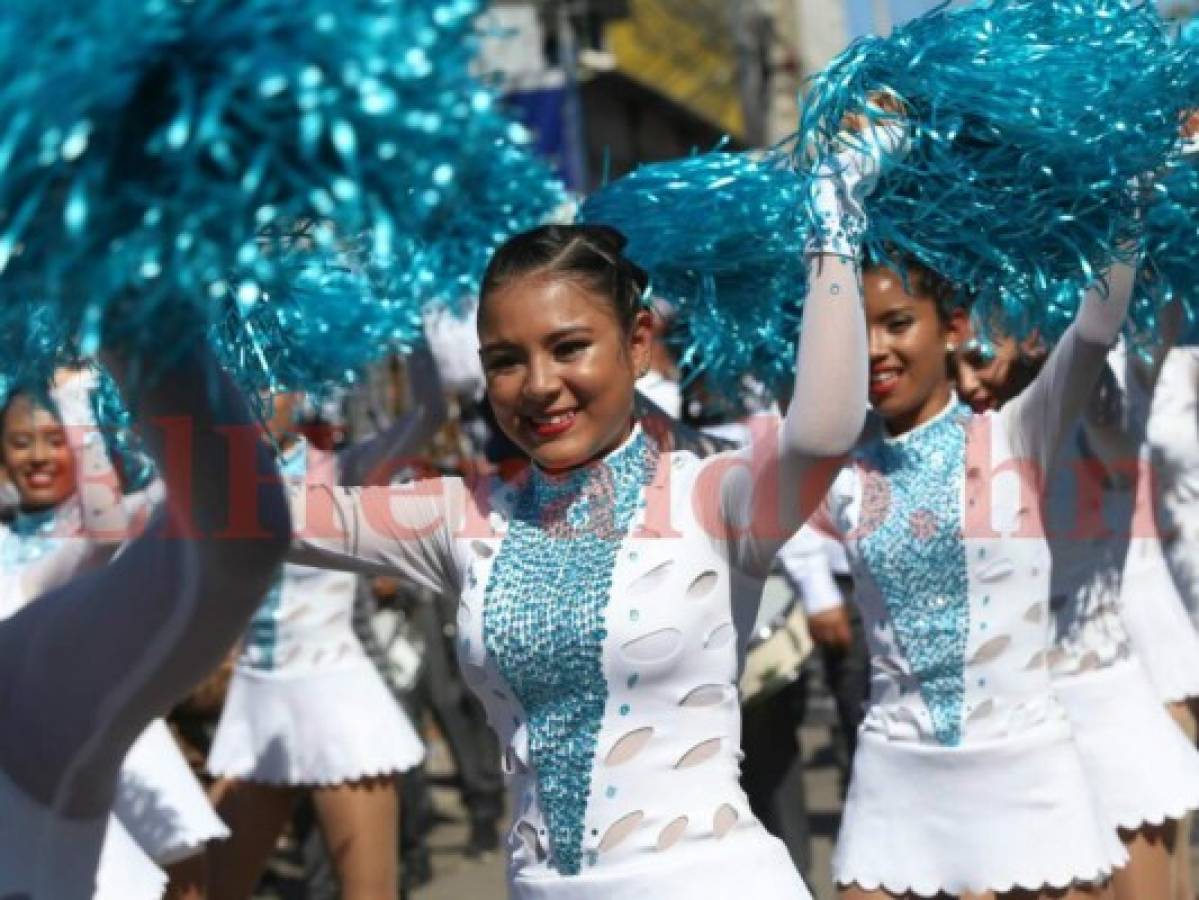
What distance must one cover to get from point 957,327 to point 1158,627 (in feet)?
4.13

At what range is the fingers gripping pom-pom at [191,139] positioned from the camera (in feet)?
5.18

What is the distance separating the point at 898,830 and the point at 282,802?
2002 mm

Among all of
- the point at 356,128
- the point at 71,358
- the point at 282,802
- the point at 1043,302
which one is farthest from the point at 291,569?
the point at 356,128

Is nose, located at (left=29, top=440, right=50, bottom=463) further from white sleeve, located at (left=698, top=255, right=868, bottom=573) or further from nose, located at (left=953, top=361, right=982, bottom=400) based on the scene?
white sleeve, located at (left=698, top=255, right=868, bottom=573)

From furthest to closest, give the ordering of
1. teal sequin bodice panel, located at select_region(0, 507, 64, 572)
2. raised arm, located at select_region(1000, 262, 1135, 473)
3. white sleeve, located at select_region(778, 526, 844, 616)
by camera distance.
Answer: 1. white sleeve, located at select_region(778, 526, 844, 616)
2. teal sequin bodice panel, located at select_region(0, 507, 64, 572)
3. raised arm, located at select_region(1000, 262, 1135, 473)

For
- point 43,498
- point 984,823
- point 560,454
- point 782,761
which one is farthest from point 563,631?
point 782,761

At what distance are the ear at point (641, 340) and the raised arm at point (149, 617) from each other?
39.4 inches

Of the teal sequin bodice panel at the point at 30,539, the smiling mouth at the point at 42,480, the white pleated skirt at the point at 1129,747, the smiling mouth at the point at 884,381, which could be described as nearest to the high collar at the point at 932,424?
the smiling mouth at the point at 884,381

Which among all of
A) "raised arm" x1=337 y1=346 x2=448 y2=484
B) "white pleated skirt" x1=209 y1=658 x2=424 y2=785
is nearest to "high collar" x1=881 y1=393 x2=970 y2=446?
"raised arm" x1=337 y1=346 x2=448 y2=484

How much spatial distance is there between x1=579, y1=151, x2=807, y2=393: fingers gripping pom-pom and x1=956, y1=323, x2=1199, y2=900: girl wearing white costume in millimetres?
423

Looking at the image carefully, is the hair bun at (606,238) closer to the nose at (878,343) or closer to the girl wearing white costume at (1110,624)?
the nose at (878,343)

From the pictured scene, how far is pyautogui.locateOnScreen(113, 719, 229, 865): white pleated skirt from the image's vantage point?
4035 millimetres

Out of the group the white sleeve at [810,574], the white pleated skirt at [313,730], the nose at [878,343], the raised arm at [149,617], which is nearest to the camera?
the raised arm at [149,617]

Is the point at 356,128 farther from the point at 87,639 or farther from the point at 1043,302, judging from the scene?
the point at 1043,302
